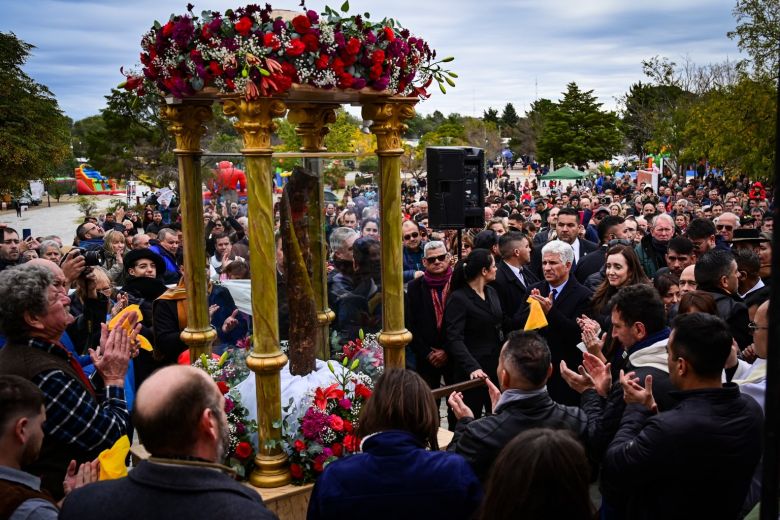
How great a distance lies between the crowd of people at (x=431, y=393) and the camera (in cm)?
236

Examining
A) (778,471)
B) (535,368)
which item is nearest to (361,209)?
(535,368)

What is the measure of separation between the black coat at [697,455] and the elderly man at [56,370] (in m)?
2.36

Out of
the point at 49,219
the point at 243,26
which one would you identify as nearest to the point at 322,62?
the point at 243,26

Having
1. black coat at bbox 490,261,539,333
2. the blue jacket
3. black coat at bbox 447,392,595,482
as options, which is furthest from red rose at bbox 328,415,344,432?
black coat at bbox 490,261,539,333

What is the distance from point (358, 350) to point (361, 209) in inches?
37.2

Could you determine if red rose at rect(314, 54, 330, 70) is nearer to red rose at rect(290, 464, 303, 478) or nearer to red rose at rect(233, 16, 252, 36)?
red rose at rect(233, 16, 252, 36)

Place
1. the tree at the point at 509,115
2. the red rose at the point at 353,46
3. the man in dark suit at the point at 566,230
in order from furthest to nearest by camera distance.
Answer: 1. the tree at the point at 509,115
2. the man in dark suit at the point at 566,230
3. the red rose at the point at 353,46

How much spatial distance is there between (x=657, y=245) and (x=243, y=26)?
20.5ft

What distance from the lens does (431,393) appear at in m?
3.13

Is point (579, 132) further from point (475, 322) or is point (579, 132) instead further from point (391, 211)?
point (391, 211)

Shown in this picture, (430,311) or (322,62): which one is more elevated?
(322,62)

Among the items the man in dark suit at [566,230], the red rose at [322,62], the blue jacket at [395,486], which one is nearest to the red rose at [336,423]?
the blue jacket at [395,486]

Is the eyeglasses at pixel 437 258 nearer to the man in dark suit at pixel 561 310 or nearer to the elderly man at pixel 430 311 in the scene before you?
the elderly man at pixel 430 311

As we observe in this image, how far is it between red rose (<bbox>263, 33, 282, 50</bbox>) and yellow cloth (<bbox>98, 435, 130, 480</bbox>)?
6.79 feet
